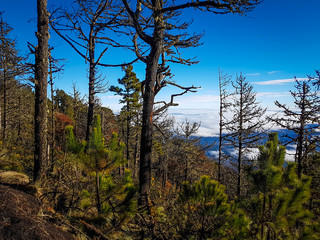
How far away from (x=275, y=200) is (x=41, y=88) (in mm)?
6337

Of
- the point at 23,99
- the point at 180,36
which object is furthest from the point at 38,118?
the point at 23,99

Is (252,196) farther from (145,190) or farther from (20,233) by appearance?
(20,233)

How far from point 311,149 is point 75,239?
39.0 feet

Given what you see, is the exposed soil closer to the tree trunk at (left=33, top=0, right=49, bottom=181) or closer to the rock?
the rock

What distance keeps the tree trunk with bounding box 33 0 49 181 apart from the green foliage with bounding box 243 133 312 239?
5.54 m

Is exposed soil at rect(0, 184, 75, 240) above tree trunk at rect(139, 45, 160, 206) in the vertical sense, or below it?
below

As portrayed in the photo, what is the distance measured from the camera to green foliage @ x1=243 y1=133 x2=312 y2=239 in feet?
9.45

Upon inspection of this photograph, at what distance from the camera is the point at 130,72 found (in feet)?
61.3

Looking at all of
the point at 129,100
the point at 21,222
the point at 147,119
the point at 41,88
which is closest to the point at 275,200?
the point at 147,119

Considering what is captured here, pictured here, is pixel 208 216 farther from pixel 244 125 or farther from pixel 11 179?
pixel 244 125

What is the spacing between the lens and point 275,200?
9.78 ft

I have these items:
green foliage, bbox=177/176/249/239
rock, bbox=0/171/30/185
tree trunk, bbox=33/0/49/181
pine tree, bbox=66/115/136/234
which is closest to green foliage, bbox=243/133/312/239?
green foliage, bbox=177/176/249/239

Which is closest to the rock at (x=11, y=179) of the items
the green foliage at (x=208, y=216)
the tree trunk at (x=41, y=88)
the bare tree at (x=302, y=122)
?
the tree trunk at (x=41, y=88)

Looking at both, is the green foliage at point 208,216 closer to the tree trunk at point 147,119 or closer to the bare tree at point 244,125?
the tree trunk at point 147,119
